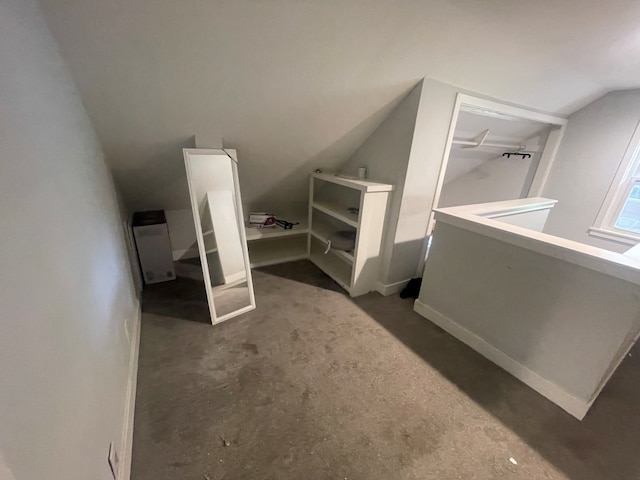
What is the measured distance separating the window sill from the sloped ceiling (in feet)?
4.76

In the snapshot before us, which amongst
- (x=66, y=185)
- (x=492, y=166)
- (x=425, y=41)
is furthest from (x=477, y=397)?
(x=492, y=166)

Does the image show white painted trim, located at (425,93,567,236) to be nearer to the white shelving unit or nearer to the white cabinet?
the white cabinet

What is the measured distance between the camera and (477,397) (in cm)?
149

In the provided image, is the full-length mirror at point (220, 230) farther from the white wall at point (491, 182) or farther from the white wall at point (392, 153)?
the white wall at point (491, 182)

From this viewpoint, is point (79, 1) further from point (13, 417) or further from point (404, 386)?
point (404, 386)

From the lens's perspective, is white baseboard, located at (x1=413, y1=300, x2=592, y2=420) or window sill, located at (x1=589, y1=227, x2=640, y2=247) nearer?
white baseboard, located at (x1=413, y1=300, x2=592, y2=420)

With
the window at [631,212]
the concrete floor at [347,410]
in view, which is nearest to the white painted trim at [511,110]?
the window at [631,212]

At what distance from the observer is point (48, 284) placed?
71 cm

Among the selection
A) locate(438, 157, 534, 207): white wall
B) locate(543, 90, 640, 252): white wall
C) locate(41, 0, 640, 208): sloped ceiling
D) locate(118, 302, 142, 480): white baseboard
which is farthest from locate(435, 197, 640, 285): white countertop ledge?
locate(118, 302, 142, 480): white baseboard

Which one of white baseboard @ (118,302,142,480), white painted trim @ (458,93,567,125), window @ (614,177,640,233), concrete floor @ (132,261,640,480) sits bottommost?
concrete floor @ (132,261,640,480)

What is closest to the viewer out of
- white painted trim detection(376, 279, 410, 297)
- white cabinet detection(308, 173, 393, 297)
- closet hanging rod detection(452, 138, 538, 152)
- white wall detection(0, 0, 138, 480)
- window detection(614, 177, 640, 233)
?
white wall detection(0, 0, 138, 480)

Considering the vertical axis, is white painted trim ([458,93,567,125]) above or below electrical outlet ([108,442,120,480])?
above

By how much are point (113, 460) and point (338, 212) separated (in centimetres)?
212

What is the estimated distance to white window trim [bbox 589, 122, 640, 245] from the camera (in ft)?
8.37
